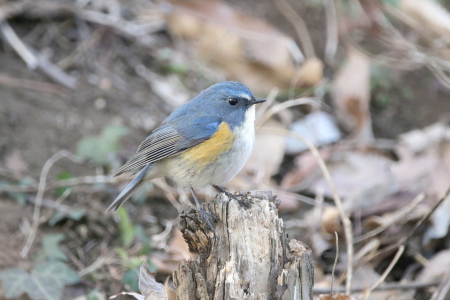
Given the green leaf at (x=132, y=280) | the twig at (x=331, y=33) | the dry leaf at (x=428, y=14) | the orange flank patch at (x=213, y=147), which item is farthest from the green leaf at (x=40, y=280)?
the dry leaf at (x=428, y=14)

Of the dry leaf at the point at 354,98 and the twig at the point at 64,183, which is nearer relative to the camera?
the twig at the point at 64,183

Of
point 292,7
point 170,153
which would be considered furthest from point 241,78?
point 170,153

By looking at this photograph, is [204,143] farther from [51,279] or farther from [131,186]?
[51,279]

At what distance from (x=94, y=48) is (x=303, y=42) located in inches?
119

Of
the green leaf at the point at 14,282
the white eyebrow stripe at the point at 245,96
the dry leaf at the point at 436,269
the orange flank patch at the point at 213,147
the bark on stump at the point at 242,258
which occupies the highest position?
the white eyebrow stripe at the point at 245,96

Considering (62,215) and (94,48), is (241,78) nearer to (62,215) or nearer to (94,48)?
(94,48)

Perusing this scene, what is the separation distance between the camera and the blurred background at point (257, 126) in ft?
15.3

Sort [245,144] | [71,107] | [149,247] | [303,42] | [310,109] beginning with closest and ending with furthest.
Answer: [245,144]
[149,247]
[71,107]
[310,109]
[303,42]

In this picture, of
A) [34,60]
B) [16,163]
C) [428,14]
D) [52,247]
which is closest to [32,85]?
[34,60]

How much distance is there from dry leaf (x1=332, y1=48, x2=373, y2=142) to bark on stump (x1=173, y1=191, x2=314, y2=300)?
3.59 metres

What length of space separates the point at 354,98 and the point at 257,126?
1747 millimetres

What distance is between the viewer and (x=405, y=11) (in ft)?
23.6

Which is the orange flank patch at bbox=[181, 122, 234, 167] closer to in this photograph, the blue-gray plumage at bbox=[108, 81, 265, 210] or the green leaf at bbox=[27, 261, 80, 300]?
the blue-gray plumage at bbox=[108, 81, 265, 210]

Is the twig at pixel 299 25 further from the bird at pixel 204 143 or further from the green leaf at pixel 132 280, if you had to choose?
the green leaf at pixel 132 280
